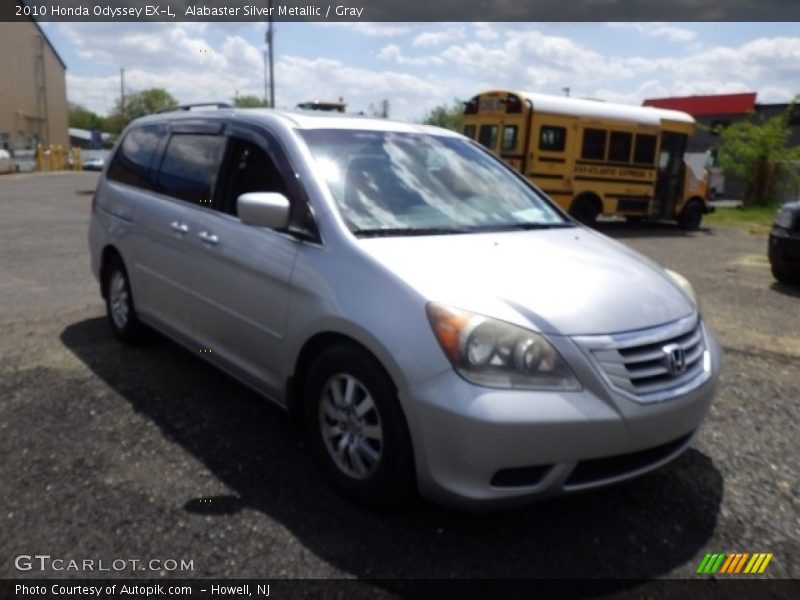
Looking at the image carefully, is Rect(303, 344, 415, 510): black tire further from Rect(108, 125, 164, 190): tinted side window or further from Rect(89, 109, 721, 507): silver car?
Rect(108, 125, 164, 190): tinted side window

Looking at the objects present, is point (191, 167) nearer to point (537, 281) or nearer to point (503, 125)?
point (537, 281)

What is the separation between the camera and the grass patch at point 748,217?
18230mm

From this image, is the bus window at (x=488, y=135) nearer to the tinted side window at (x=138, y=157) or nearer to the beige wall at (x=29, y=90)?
the tinted side window at (x=138, y=157)

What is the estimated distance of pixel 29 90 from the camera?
48781mm

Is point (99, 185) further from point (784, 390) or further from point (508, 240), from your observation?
point (784, 390)

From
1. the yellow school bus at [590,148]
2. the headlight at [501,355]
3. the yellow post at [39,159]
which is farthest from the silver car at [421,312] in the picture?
the yellow post at [39,159]

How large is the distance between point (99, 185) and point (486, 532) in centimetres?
433

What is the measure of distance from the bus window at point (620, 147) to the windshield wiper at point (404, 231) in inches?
497

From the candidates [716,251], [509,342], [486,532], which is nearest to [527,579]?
[486,532]

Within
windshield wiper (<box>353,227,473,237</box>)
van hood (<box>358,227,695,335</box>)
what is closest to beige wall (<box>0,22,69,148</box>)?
windshield wiper (<box>353,227,473,237</box>)

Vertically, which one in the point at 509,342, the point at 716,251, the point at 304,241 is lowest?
the point at 716,251

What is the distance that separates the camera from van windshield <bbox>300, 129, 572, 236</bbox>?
345 centimetres

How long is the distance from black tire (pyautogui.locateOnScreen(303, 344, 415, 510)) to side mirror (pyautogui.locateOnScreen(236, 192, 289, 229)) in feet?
2.27

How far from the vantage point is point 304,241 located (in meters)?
3.35
